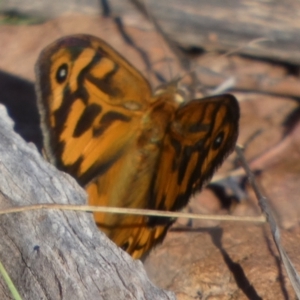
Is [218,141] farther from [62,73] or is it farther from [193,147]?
[62,73]

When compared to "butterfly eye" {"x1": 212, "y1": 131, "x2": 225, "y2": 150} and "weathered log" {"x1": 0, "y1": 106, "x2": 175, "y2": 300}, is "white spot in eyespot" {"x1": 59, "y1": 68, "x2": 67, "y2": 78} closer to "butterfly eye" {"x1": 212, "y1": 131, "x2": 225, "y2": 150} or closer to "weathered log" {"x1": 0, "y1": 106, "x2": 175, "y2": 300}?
"weathered log" {"x1": 0, "y1": 106, "x2": 175, "y2": 300}

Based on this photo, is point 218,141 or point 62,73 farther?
point 62,73

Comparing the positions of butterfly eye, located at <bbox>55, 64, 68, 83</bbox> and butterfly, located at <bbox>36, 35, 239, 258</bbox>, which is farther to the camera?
butterfly eye, located at <bbox>55, 64, 68, 83</bbox>

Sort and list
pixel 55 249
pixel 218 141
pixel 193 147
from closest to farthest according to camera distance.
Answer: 1. pixel 55 249
2. pixel 218 141
3. pixel 193 147

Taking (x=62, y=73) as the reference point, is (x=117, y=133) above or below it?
below

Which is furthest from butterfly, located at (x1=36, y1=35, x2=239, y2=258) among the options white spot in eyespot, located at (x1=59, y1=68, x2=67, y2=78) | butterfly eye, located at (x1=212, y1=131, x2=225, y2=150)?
butterfly eye, located at (x1=212, y1=131, x2=225, y2=150)

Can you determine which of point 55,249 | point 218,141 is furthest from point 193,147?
point 55,249

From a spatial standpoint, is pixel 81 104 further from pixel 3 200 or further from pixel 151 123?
pixel 3 200

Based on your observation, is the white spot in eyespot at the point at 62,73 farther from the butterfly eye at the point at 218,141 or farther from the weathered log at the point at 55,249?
the butterfly eye at the point at 218,141

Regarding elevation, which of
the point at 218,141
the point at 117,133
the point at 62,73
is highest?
the point at 62,73
